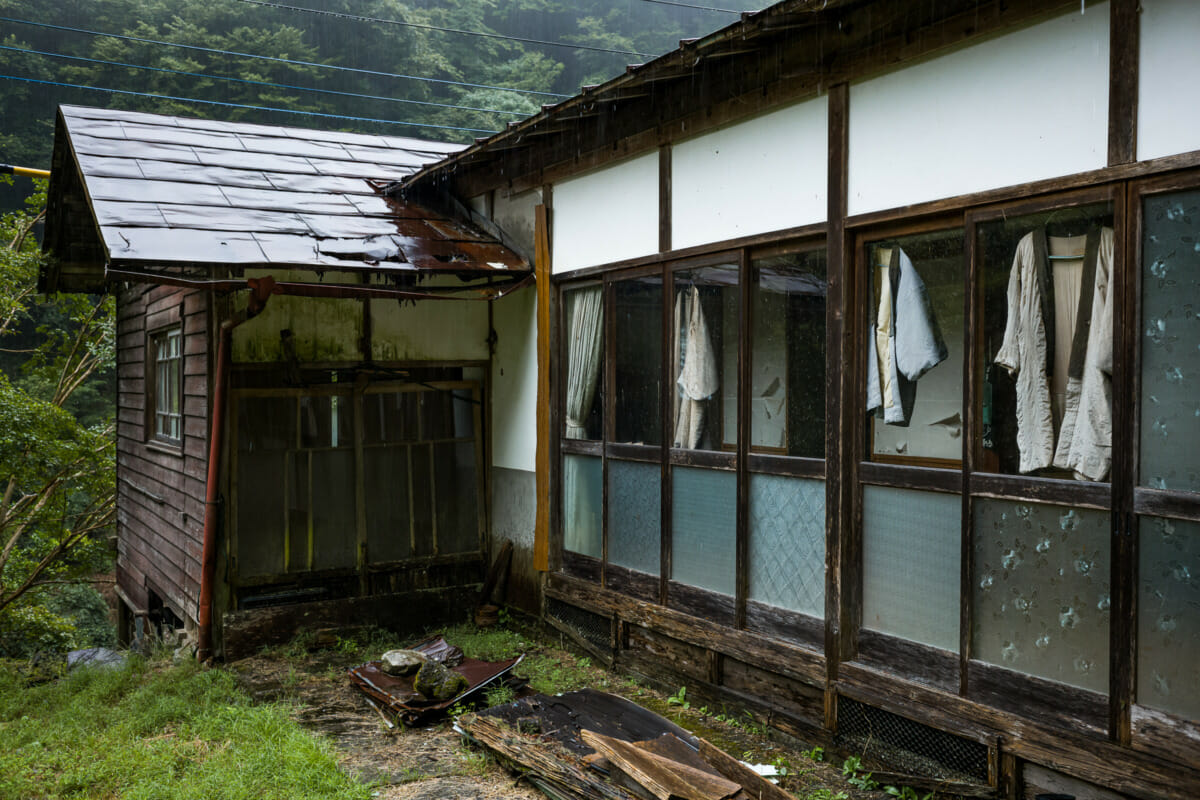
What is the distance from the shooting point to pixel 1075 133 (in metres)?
3.66

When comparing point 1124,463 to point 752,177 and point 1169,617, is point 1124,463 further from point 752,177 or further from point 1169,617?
point 752,177

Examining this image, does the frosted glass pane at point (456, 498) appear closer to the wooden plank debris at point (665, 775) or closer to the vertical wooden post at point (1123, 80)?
the wooden plank debris at point (665, 775)

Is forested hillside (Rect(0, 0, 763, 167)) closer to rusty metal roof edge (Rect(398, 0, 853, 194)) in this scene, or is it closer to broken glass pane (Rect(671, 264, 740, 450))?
rusty metal roof edge (Rect(398, 0, 853, 194))

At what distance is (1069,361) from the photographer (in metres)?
3.83

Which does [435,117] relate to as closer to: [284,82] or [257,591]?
[284,82]

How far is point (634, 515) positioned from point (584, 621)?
1.08 m

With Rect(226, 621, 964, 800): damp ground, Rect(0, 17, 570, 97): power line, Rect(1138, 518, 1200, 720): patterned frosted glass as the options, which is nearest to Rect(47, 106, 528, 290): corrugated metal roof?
Rect(226, 621, 964, 800): damp ground

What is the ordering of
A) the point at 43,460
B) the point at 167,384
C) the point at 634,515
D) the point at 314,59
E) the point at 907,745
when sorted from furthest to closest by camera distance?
the point at 314,59, the point at 43,460, the point at 167,384, the point at 634,515, the point at 907,745

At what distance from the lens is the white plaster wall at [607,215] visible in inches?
244

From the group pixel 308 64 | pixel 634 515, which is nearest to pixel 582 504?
pixel 634 515

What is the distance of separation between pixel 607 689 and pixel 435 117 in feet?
77.4

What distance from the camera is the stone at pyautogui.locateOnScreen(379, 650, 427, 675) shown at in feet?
20.2

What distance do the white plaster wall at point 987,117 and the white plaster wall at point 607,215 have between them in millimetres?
1800

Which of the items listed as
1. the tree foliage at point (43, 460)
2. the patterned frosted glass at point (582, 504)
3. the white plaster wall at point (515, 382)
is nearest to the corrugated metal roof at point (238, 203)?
the white plaster wall at point (515, 382)
